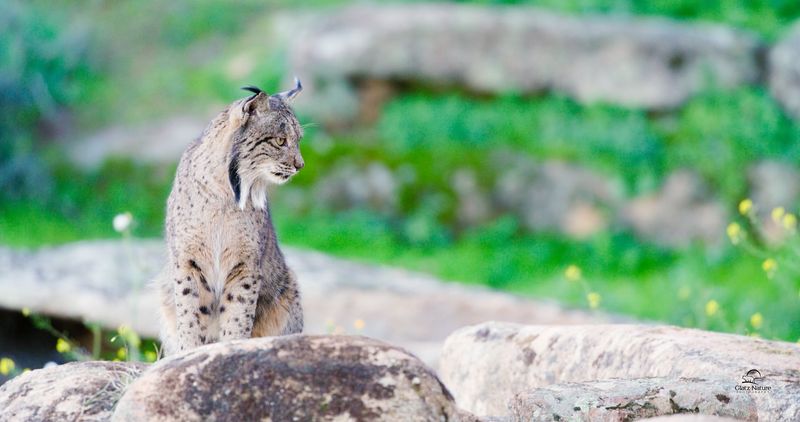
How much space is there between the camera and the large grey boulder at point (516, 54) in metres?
15.1

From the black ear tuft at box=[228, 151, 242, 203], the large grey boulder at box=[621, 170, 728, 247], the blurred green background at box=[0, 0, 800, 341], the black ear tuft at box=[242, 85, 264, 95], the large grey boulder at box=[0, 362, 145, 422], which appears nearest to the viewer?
the large grey boulder at box=[0, 362, 145, 422]

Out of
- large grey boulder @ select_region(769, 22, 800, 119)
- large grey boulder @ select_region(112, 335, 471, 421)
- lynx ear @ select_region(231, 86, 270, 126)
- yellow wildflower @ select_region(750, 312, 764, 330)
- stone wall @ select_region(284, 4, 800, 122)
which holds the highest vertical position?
stone wall @ select_region(284, 4, 800, 122)

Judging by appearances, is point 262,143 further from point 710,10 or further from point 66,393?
point 710,10

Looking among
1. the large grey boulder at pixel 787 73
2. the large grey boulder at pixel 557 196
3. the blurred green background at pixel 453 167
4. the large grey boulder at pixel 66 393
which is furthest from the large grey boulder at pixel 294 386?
the large grey boulder at pixel 787 73

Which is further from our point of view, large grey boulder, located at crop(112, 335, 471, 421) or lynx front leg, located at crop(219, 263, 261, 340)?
lynx front leg, located at crop(219, 263, 261, 340)

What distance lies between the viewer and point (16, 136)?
51.5 feet

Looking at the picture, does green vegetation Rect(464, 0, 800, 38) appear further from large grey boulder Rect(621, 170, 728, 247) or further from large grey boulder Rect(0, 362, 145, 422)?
large grey boulder Rect(0, 362, 145, 422)

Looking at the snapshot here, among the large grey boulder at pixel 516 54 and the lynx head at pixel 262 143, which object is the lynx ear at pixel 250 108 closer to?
the lynx head at pixel 262 143

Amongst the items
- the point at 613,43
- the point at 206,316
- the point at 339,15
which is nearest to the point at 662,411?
the point at 206,316

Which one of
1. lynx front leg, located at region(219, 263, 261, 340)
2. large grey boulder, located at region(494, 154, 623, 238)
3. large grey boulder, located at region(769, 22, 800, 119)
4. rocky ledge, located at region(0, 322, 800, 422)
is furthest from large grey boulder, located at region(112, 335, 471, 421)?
A: large grey boulder, located at region(769, 22, 800, 119)

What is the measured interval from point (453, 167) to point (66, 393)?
32.1 feet

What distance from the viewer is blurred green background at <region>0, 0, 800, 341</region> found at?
13.8 meters

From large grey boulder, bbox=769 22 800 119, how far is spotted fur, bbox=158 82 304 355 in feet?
31.8

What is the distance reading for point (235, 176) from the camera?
6.53m
